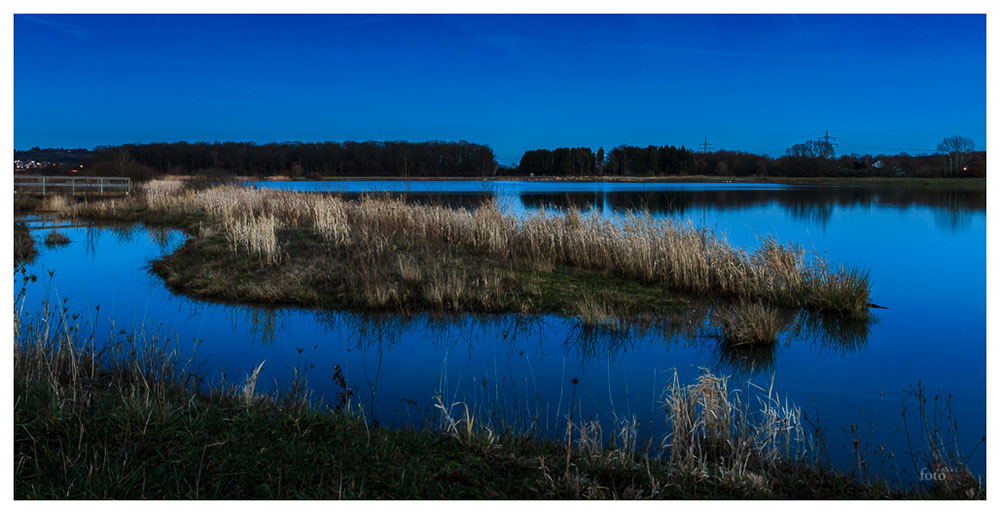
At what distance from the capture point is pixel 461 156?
134 ft

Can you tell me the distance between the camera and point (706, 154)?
101m

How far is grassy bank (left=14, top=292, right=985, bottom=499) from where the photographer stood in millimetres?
3473

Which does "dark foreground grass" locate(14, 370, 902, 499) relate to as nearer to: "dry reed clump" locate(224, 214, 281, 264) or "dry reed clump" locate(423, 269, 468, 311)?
"dry reed clump" locate(423, 269, 468, 311)

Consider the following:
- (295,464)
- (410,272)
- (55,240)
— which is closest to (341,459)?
(295,464)

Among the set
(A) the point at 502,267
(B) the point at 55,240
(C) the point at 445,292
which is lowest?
(C) the point at 445,292

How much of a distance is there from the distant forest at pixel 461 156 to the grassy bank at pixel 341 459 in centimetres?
3652

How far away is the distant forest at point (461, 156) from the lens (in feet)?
186

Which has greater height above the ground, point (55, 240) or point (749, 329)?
point (55, 240)

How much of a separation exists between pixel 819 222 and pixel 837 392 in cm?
2255

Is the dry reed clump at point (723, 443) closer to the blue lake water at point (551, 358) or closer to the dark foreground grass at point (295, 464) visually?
the dark foreground grass at point (295, 464)

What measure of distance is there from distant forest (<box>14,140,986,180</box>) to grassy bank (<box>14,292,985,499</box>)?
36519 millimetres

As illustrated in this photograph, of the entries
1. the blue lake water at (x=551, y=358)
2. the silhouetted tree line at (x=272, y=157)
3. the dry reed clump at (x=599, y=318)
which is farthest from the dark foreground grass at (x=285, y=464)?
the silhouetted tree line at (x=272, y=157)

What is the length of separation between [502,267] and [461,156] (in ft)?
98.3

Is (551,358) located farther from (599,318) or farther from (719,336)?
(719,336)
